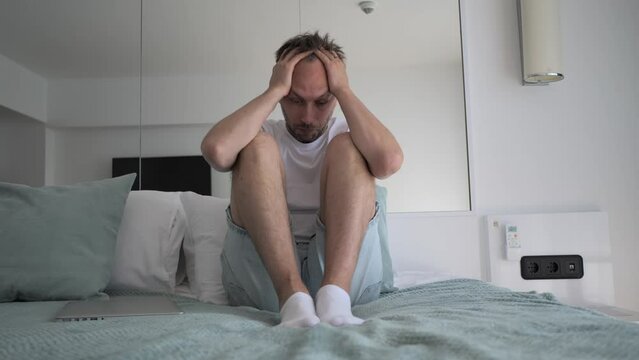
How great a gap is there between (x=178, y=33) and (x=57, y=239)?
113 cm

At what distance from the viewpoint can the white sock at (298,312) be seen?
1.19 m

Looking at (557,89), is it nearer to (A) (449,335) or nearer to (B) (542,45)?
(B) (542,45)

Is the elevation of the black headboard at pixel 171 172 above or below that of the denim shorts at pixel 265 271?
above

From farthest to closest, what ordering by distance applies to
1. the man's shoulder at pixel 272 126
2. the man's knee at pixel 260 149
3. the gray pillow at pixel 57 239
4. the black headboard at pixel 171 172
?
the black headboard at pixel 171 172 → the man's shoulder at pixel 272 126 → the gray pillow at pixel 57 239 → the man's knee at pixel 260 149

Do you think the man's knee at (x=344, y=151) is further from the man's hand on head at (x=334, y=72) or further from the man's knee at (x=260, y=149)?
the man's hand on head at (x=334, y=72)

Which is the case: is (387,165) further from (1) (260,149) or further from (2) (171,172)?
(2) (171,172)

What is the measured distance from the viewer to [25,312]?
1.44 m

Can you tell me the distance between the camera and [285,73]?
1901 mm

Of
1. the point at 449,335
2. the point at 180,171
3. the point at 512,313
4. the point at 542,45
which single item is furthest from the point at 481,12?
the point at 449,335

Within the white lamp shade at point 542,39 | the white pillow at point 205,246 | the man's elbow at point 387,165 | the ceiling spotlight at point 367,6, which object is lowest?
the white pillow at point 205,246

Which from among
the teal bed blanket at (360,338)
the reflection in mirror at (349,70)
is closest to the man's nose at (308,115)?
the reflection in mirror at (349,70)

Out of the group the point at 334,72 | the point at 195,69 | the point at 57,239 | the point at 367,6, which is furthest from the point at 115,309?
the point at 367,6

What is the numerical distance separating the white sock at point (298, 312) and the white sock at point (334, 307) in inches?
0.9

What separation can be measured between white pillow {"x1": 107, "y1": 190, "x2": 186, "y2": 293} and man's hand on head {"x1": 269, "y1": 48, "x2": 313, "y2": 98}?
523 mm
